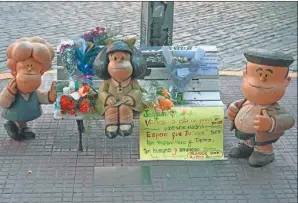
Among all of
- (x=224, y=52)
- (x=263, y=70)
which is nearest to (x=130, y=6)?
(x=224, y=52)

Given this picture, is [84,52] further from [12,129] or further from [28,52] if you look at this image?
[12,129]

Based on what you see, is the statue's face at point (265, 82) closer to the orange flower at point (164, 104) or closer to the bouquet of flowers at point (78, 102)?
the orange flower at point (164, 104)

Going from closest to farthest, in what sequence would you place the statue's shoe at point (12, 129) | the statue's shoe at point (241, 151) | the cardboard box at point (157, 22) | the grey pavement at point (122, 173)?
1. the grey pavement at point (122, 173)
2. the statue's shoe at point (241, 151)
3. the statue's shoe at point (12, 129)
4. the cardboard box at point (157, 22)

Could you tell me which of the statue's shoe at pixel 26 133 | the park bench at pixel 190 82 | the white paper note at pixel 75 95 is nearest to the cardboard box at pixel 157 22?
the park bench at pixel 190 82

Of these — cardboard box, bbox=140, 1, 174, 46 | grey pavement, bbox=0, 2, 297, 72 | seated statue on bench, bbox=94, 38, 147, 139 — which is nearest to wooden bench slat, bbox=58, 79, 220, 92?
seated statue on bench, bbox=94, 38, 147, 139

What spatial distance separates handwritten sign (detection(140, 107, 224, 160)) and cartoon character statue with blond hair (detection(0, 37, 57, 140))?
1.08 metres

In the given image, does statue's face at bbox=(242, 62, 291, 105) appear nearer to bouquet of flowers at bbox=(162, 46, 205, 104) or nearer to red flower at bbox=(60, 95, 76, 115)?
bouquet of flowers at bbox=(162, 46, 205, 104)

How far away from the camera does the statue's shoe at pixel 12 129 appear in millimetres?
6234

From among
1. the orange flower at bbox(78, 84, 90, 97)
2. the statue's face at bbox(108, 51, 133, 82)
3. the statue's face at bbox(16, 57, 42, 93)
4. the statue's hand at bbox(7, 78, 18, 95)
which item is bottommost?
the orange flower at bbox(78, 84, 90, 97)

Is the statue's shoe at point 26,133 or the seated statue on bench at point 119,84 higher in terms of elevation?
the seated statue on bench at point 119,84

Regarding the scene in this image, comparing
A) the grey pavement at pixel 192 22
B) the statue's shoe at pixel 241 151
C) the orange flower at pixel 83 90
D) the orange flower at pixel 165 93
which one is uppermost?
the orange flower at pixel 83 90

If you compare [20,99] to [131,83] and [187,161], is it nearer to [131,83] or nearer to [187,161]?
[131,83]

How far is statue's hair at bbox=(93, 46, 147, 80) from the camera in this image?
18.9 ft

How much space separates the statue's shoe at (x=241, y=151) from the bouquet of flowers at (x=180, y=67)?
77 centimetres
